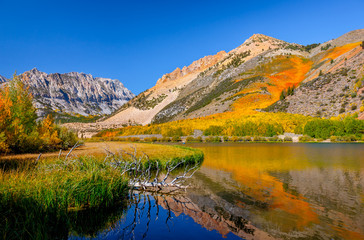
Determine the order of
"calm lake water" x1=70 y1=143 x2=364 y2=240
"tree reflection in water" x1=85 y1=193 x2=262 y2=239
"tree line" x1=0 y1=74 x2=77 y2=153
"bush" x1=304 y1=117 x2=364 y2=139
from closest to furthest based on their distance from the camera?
"tree reflection in water" x1=85 y1=193 x2=262 y2=239, "calm lake water" x1=70 y1=143 x2=364 y2=240, "tree line" x1=0 y1=74 x2=77 y2=153, "bush" x1=304 y1=117 x2=364 y2=139

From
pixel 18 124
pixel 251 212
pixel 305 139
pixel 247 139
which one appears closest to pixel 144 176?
pixel 251 212

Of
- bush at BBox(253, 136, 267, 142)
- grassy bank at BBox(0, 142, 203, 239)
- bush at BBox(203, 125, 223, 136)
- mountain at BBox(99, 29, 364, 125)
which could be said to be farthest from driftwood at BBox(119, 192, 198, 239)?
mountain at BBox(99, 29, 364, 125)

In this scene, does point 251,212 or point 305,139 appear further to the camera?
point 305,139

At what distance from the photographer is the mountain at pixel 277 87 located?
227 ft

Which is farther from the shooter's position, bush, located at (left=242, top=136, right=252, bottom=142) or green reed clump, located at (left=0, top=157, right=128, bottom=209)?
bush, located at (left=242, top=136, right=252, bottom=142)

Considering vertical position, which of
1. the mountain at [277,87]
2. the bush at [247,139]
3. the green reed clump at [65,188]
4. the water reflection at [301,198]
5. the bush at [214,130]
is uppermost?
the mountain at [277,87]

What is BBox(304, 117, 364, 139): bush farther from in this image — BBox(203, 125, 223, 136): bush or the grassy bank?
the grassy bank

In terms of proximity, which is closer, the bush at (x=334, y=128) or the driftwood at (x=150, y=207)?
the driftwood at (x=150, y=207)

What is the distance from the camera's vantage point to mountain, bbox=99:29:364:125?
227 ft

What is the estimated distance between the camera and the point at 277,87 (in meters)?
101

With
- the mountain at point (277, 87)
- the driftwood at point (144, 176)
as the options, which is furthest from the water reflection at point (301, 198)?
the mountain at point (277, 87)

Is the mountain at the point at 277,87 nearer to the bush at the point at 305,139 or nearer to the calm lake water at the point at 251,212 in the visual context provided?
the bush at the point at 305,139

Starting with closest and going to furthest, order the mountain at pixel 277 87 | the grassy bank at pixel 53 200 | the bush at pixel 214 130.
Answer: the grassy bank at pixel 53 200, the bush at pixel 214 130, the mountain at pixel 277 87

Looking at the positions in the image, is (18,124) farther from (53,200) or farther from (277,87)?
(277,87)
